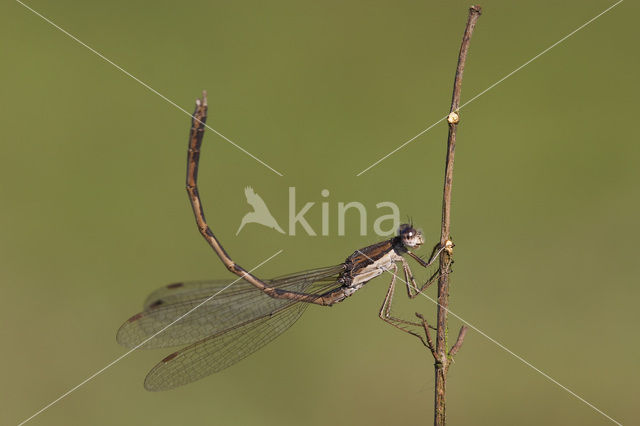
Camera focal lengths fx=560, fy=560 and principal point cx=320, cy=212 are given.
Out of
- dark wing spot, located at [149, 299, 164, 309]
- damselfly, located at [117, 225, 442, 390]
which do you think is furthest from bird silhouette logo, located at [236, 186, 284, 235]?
dark wing spot, located at [149, 299, 164, 309]

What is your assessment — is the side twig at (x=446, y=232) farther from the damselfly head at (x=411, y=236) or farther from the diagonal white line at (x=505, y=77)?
the diagonal white line at (x=505, y=77)

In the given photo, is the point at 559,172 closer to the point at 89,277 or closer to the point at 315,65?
the point at 315,65

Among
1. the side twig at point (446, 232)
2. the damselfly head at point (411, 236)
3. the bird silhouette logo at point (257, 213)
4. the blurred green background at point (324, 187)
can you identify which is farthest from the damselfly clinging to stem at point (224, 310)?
the bird silhouette logo at point (257, 213)

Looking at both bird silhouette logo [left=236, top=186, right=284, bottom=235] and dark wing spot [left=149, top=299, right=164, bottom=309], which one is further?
bird silhouette logo [left=236, top=186, right=284, bottom=235]

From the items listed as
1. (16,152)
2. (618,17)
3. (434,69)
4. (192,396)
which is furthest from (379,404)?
(618,17)

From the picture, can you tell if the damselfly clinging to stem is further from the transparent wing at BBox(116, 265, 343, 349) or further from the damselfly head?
the damselfly head

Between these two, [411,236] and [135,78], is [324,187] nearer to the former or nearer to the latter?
[135,78]

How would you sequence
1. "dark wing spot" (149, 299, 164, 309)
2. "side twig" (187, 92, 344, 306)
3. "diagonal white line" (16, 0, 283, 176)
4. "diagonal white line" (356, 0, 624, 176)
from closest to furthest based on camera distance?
"side twig" (187, 92, 344, 306), "dark wing spot" (149, 299, 164, 309), "diagonal white line" (356, 0, 624, 176), "diagonal white line" (16, 0, 283, 176)
